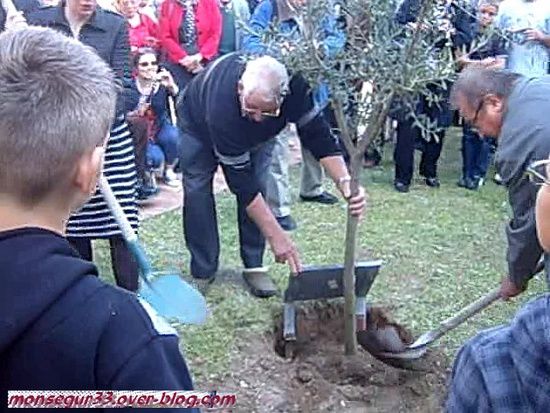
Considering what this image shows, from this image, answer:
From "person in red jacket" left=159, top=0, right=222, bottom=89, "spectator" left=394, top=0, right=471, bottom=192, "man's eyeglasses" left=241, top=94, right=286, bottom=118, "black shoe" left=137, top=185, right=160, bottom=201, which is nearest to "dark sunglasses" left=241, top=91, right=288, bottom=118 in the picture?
"man's eyeglasses" left=241, top=94, right=286, bottom=118

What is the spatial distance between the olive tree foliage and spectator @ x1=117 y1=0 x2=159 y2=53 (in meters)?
3.90

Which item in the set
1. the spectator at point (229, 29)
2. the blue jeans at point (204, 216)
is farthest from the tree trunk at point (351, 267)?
the spectator at point (229, 29)

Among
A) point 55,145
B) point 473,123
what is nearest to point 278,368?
point 473,123

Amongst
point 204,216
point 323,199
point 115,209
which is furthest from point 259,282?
point 323,199

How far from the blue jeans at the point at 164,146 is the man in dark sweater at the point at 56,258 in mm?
6520

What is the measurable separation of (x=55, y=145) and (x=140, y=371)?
35 cm

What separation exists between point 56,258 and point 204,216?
398 centimetres

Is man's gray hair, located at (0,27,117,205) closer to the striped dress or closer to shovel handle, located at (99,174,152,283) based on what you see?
shovel handle, located at (99,174,152,283)

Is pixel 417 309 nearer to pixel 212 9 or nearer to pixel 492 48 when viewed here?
pixel 492 48

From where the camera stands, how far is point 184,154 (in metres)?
5.27

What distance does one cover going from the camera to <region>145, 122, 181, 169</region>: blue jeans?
8.01m

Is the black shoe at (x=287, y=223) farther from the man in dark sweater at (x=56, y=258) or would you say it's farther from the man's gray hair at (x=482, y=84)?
the man in dark sweater at (x=56, y=258)

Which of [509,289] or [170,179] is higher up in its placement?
[509,289]

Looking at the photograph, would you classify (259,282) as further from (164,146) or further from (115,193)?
(164,146)
